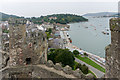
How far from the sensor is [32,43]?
8789mm

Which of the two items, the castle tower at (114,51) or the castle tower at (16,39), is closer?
the castle tower at (114,51)

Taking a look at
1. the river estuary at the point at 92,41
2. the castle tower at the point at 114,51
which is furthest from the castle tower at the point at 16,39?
the river estuary at the point at 92,41

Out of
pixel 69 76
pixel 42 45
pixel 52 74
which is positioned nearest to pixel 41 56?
pixel 42 45

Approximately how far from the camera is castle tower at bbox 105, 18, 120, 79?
14.0ft

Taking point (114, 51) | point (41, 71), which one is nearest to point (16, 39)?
point (41, 71)

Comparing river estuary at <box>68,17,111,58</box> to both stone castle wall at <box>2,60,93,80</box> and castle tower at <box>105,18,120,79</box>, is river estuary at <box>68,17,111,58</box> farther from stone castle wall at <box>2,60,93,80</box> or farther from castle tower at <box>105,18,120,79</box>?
castle tower at <box>105,18,120,79</box>

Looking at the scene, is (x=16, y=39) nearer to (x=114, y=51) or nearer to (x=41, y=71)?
(x=41, y=71)

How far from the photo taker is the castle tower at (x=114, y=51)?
427 cm

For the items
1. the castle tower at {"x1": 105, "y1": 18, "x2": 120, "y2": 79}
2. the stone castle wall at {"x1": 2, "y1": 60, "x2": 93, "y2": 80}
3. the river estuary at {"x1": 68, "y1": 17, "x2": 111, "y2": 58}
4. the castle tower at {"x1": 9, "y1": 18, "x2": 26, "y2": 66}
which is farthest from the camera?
the river estuary at {"x1": 68, "y1": 17, "x2": 111, "y2": 58}

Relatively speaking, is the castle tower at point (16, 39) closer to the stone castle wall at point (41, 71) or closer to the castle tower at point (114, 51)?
the stone castle wall at point (41, 71)

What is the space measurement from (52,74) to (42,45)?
221cm

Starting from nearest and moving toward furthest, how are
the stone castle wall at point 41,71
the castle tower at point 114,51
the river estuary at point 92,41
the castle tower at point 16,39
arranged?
1. the castle tower at point 114,51
2. the stone castle wall at point 41,71
3. the castle tower at point 16,39
4. the river estuary at point 92,41

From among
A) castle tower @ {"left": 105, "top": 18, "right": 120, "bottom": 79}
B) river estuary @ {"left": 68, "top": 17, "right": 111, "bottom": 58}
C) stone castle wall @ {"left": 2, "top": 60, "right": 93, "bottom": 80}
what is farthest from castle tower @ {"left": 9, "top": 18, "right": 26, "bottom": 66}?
river estuary @ {"left": 68, "top": 17, "right": 111, "bottom": 58}

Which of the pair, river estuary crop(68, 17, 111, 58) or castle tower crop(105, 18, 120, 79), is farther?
river estuary crop(68, 17, 111, 58)
